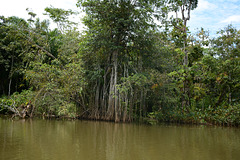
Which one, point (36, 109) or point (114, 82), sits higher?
point (114, 82)

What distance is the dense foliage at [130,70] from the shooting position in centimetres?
1091

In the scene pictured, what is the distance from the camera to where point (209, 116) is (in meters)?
11.2

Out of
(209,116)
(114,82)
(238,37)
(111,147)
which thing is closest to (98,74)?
(114,82)

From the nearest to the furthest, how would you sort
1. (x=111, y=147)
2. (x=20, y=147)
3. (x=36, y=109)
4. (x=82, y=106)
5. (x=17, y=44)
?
(x=20, y=147)
(x=111, y=147)
(x=36, y=109)
(x=82, y=106)
(x=17, y=44)

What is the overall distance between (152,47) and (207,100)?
4767mm

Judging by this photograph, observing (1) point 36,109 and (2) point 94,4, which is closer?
(2) point 94,4

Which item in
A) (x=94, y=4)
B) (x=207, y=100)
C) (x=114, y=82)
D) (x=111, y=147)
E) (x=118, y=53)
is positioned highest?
(x=94, y=4)

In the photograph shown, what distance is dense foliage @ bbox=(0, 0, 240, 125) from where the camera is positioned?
10.9 m

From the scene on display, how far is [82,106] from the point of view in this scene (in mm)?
12703

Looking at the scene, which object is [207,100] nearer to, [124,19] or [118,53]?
[118,53]

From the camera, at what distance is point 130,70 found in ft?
41.1

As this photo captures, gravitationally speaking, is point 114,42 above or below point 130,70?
above

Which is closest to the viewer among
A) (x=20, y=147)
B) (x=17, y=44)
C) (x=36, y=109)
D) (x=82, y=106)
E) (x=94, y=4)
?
(x=20, y=147)

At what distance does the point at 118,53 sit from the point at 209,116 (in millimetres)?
5748
